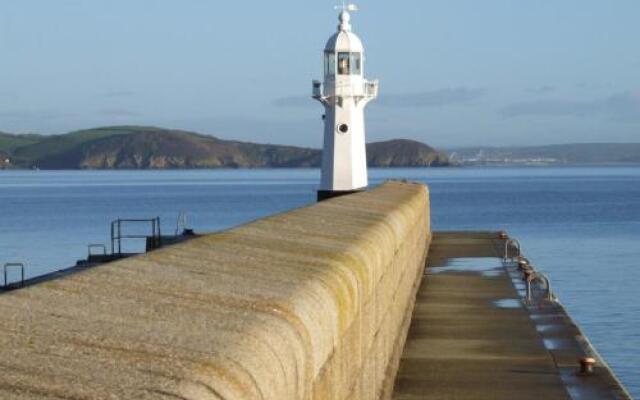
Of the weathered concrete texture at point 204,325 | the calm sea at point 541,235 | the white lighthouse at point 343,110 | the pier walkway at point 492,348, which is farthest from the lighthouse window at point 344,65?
the weathered concrete texture at point 204,325

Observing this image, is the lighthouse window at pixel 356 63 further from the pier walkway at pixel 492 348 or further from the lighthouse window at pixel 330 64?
the pier walkway at pixel 492 348

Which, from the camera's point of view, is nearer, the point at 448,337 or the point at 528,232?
the point at 448,337

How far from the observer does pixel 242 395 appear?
3.70m

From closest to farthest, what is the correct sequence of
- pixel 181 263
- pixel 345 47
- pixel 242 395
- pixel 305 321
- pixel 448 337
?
pixel 242 395
pixel 305 321
pixel 181 263
pixel 448 337
pixel 345 47

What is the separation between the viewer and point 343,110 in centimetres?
4228

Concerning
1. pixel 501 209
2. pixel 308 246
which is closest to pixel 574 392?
pixel 308 246

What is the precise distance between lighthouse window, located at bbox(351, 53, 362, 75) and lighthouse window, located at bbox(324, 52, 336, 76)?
21.5 inches

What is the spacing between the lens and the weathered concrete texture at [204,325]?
3.54 metres

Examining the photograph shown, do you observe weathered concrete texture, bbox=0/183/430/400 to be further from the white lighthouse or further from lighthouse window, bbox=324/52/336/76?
lighthouse window, bbox=324/52/336/76

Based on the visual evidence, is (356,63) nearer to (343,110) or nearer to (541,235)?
(343,110)

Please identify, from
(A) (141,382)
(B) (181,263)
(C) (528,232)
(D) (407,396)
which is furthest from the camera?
(C) (528,232)

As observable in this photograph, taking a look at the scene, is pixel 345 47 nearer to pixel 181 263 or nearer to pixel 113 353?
pixel 181 263

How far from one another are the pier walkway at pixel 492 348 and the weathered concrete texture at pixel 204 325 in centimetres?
461

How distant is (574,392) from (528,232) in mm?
65155
